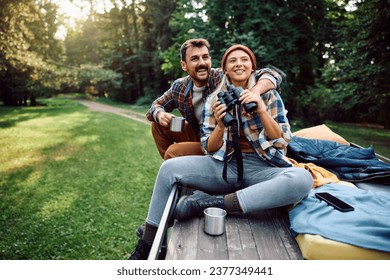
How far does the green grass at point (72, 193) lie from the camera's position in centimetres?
383

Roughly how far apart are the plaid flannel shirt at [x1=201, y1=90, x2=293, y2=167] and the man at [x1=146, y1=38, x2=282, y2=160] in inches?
7.5

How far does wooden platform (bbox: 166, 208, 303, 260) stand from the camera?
6.07 ft

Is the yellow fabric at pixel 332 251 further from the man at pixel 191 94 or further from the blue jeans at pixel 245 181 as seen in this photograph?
the man at pixel 191 94

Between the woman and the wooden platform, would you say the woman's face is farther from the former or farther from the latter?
the wooden platform

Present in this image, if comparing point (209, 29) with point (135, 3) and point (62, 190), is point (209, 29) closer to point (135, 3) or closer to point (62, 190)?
point (62, 190)

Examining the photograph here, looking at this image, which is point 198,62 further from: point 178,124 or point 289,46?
point 289,46

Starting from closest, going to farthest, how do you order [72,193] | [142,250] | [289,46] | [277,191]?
1. [277,191]
2. [142,250]
3. [72,193]
4. [289,46]

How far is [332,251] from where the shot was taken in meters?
1.79

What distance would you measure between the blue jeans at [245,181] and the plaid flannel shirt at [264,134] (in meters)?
0.08

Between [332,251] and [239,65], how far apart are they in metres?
1.63

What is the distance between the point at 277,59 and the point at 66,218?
9.22 metres

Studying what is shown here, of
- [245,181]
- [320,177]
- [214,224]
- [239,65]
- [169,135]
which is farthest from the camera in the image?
[169,135]

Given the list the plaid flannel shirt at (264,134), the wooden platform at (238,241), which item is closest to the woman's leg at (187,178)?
the plaid flannel shirt at (264,134)

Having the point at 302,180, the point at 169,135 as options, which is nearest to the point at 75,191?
the point at 169,135
